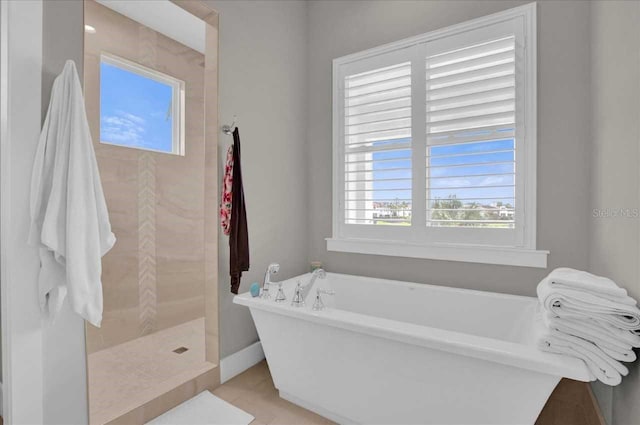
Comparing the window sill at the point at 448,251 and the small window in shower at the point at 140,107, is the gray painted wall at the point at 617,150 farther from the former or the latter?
the small window in shower at the point at 140,107

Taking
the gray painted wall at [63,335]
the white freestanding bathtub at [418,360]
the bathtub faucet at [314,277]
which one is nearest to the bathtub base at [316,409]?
the white freestanding bathtub at [418,360]

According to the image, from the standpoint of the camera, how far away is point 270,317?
1981mm

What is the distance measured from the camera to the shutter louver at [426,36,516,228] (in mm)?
2242

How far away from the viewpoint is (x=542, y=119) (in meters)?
2.15

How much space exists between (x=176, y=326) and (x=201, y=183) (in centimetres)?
148

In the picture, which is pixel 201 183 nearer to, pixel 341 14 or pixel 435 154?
pixel 341 14

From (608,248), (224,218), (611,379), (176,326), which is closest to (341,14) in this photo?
(224,218)

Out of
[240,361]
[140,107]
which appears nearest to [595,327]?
[240,361]

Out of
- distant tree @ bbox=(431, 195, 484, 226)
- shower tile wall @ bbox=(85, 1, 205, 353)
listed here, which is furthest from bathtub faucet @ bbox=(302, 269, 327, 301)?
shower tile wall @ bbox=(85, 1, 205, 353)

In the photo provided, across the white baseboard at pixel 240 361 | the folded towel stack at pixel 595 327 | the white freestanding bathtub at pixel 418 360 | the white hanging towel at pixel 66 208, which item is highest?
the white hanging towel at pixel 66 208

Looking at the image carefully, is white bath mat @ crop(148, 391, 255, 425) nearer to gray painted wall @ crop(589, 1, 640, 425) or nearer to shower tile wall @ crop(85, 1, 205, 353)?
shower tile wall @ crop(85, 1, 205, 353)

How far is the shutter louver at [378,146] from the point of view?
2.64 meters

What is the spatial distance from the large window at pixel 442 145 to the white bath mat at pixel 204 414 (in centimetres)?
148

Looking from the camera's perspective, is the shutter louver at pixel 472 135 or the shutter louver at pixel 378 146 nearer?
the shutter louver at pixel 472 135
